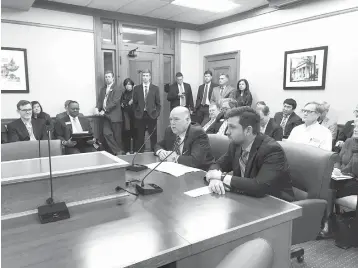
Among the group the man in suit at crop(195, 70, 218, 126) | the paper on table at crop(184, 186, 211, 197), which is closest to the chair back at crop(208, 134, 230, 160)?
the paper on table at crop(184, 186, 211, 197)

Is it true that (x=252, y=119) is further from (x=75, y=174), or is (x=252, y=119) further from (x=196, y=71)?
(x=196, y=71)

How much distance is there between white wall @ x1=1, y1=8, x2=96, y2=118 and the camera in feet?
16.7

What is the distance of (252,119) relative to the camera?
6.14 feet

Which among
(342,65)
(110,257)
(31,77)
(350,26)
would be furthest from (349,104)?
(31,77)

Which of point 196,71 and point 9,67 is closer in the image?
point 9,67

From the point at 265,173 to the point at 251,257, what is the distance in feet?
3.73

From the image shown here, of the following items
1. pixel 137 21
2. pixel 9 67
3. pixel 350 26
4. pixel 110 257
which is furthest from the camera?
pixel 137 21

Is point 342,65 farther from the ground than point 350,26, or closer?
closer

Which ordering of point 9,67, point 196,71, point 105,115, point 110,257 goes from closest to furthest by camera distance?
point 110,257, point 9,67, point 105,115, point 196,71

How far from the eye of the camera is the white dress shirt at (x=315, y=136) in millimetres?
3188

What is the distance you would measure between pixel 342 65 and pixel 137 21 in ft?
12.5

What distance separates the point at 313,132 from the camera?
332 cm

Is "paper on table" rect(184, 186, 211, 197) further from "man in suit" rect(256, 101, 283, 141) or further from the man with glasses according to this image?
"man in suit" rect(256, 101, 283, 141)

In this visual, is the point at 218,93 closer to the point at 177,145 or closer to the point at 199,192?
the point at 177,145
